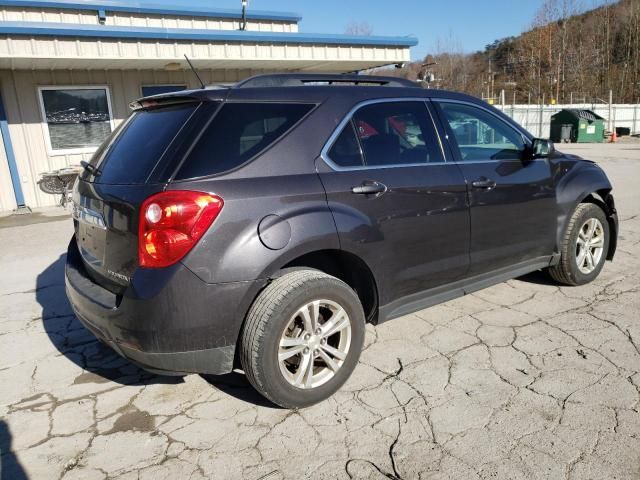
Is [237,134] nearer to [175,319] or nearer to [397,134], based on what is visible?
[175,319]

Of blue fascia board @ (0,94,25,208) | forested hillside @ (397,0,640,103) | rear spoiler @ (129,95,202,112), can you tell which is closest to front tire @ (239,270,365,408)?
rear spoiler @ (129,95,202,112)

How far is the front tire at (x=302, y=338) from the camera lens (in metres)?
2.56

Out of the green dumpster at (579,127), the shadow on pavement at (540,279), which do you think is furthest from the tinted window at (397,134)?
the green dumpster at (579,127)

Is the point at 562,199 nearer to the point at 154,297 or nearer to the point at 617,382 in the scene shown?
the point at 617,382

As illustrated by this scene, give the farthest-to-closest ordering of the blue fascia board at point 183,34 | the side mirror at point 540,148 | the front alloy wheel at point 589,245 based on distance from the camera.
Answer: the blue fascia board at point 183,34 < the front alloy wheel at point 589,245 < the side mirror at point 540,148

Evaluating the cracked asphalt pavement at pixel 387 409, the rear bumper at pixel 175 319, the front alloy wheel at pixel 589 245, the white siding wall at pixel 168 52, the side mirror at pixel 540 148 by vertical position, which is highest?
the white siding wall at pixel 168 52

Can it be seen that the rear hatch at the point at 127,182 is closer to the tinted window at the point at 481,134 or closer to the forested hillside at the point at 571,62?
the tinted window at the point at 481,134

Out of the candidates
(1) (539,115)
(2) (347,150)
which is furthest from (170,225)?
(1) (539,115)

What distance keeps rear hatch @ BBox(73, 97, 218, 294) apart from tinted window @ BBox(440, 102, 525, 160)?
188 cm

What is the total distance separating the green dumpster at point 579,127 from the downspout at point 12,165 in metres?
25.0

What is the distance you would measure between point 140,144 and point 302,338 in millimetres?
1439

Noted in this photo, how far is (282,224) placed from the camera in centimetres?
259

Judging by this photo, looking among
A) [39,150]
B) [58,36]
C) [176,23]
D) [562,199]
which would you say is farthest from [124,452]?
[176,23]

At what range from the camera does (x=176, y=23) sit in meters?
12.6
